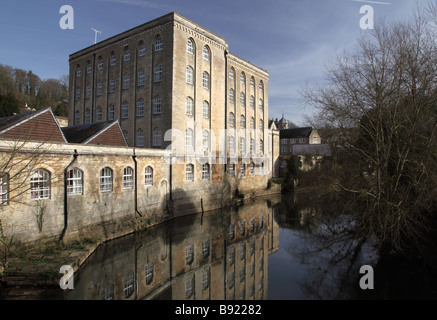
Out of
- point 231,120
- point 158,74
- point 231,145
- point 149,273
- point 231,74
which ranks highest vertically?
point 231,74

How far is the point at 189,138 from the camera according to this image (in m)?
19.5

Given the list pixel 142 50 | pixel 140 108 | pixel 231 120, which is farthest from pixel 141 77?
pixel 231 120

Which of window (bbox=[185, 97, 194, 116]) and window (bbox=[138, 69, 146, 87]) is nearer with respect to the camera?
window (bbox=[185, 97, 194, 116])

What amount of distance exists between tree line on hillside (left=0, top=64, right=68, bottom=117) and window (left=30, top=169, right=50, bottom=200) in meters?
32.7

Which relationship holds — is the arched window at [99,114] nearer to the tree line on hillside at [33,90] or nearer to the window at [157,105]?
the window at [157,105]

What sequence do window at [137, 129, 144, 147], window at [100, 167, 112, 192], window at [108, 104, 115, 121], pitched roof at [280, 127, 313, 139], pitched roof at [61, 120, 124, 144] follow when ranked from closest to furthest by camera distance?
window at [100, 167, 112, 192] → pitched roof at [61, 120, 124, 144] → window at [137, 129, 144, 147] → window at [108, 104, 115, 121] → pitched roof at [280, 127, 313, 139]

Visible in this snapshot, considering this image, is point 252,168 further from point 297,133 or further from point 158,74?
point 297,133

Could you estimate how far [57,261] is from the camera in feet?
29.2

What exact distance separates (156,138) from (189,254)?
31.5 ft

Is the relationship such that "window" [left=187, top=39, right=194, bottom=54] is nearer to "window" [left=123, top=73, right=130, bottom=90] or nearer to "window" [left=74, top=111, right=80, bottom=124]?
"window" [left=123, top=73, right=130, bottom=90]

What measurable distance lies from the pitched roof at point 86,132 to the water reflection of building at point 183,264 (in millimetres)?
6107

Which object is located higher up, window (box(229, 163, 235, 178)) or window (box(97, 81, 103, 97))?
window (box(97, 81, 103, 97))

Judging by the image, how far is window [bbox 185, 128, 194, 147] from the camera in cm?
1930

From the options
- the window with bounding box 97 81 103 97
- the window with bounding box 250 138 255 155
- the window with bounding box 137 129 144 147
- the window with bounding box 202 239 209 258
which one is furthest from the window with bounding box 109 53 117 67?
the window with bounding box 202 239 209 258
